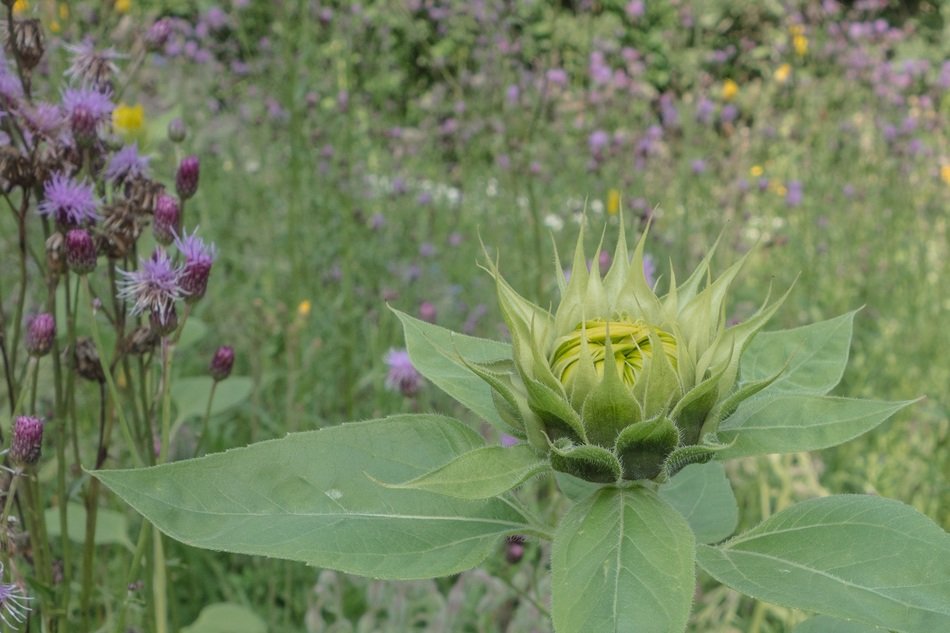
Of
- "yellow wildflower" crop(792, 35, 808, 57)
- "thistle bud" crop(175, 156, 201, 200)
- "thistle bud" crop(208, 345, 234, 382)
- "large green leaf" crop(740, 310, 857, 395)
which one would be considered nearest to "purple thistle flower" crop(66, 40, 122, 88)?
"thistle bud" crop(175, 156, 201, 200)

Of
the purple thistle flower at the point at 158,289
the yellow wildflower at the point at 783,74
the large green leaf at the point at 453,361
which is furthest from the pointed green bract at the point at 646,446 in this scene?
the yellow wildflower at the point at 783,74

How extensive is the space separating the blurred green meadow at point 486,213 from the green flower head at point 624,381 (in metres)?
0.73

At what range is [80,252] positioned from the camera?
120cm

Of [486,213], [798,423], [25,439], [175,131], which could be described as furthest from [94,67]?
[486,213]

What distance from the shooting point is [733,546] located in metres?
0.86

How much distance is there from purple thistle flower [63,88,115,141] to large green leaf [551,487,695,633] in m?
0.91

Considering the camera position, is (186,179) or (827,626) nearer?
(827,626)

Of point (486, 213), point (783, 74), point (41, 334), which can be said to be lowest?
point (486, 213)

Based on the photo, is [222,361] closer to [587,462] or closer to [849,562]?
[587,462]

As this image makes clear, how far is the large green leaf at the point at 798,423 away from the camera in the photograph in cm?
78

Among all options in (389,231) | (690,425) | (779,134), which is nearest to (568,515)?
(690,425)

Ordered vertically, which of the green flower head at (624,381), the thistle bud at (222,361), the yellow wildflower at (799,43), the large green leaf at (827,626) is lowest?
the yellow wildflower at (799,43)

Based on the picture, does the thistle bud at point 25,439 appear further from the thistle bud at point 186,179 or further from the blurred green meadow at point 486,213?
the thistle bud at point 186,179

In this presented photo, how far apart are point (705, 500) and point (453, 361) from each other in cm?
33
